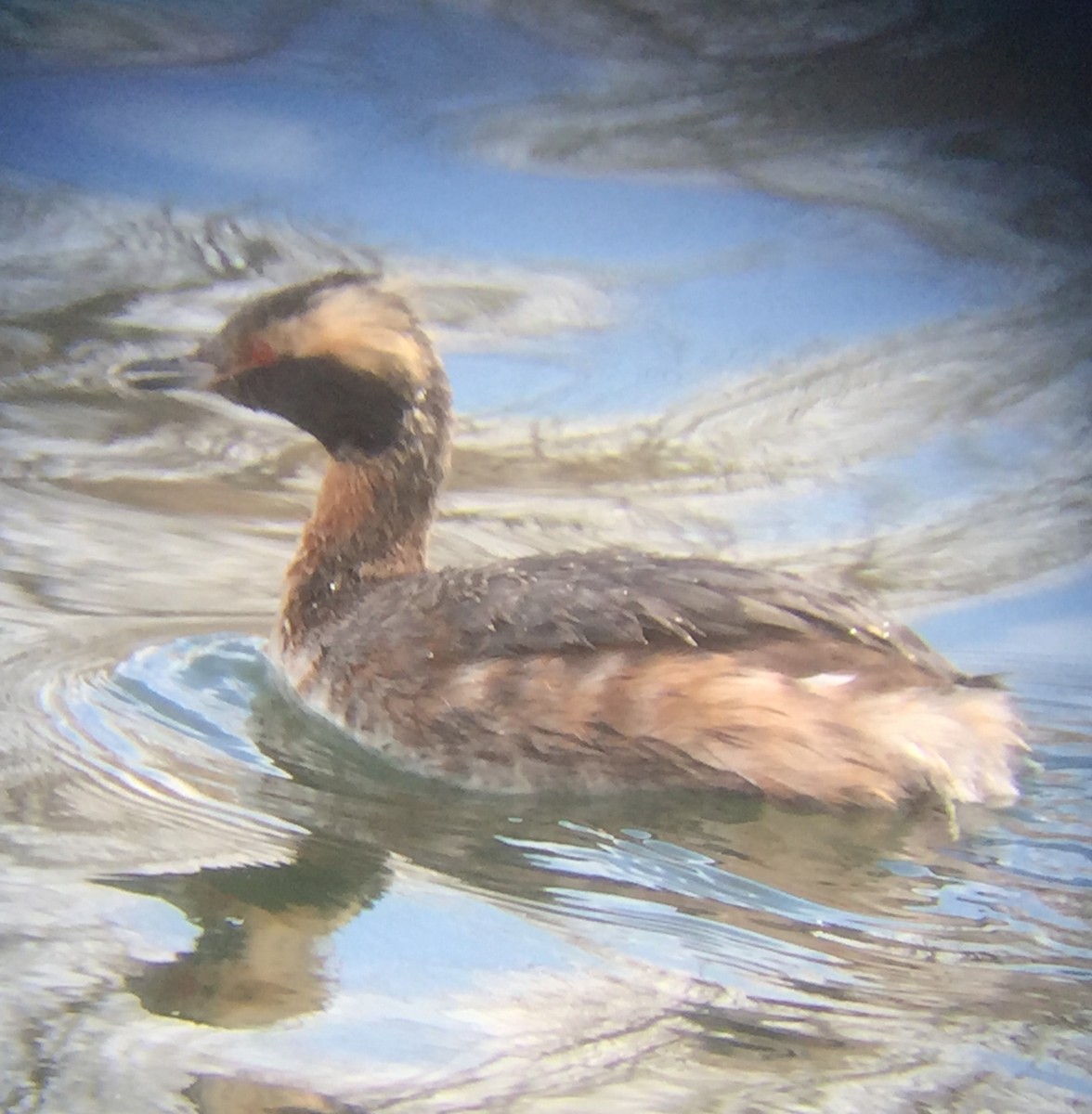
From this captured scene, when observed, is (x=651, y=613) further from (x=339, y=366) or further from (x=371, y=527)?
(x=339, y=366)

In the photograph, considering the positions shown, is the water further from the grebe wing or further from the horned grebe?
the grebe wing

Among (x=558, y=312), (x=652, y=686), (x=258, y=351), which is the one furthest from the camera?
(x=558, y=312)

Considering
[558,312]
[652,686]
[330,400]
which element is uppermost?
[558,312]

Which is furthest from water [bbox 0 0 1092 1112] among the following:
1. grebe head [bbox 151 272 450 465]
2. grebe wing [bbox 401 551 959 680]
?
grebe wing [bbox 401 551 959 680]

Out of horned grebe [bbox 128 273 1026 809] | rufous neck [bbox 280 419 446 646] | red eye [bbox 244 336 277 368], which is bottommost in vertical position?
horned grebe [bbox 128 273 1026 809]

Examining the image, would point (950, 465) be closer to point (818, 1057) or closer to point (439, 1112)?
point (818, 1057)

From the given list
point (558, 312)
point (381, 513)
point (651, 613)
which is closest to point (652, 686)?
point (651, 613)

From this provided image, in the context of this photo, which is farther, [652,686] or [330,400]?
[330,400]
